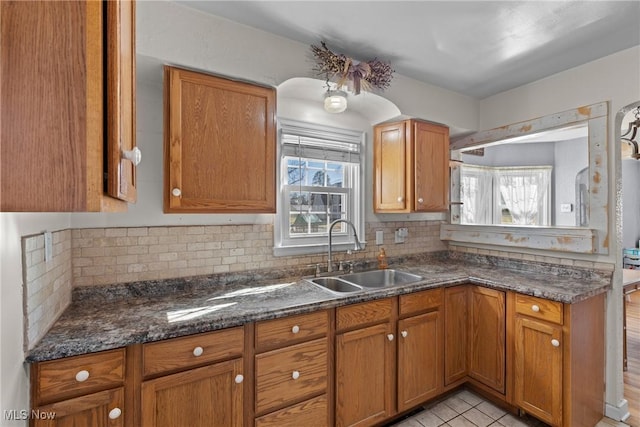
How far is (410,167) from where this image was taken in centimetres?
252

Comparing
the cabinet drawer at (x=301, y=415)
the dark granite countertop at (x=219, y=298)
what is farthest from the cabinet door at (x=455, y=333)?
the cabinet drawer at (x=301, y=415)

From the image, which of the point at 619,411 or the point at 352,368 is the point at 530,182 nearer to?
the point at 619,411

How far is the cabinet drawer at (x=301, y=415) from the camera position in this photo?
1.57 meters

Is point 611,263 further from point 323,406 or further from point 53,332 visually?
point 53,332

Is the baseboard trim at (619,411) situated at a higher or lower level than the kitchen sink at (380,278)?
lower

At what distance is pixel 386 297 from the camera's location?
1.96m

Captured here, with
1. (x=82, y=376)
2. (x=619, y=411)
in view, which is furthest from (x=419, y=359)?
(x=82, y=376)

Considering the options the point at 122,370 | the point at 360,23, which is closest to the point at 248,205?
the point at 122,370

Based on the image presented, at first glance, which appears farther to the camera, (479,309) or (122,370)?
(479,309)

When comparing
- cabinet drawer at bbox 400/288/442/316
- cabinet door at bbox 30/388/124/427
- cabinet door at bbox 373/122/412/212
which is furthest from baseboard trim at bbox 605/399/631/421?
cabinet door at bbox 30/388/124/427

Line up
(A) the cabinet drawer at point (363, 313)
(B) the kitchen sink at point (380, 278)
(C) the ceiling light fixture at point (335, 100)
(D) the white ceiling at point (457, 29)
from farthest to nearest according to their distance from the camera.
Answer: (B) the kitchen sink at point (380, 278) < (C) the ceiling light fixture at point (335, 100) < (A) the cabinet drawer at point (363, 313) < (D) the white ceiling at point (457, 29)

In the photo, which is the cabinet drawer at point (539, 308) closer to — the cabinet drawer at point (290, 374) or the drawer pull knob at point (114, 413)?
the cabinet drawer at point (290, 374)

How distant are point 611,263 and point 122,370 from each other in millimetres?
3050

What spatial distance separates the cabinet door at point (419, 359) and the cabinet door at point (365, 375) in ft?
0.30
